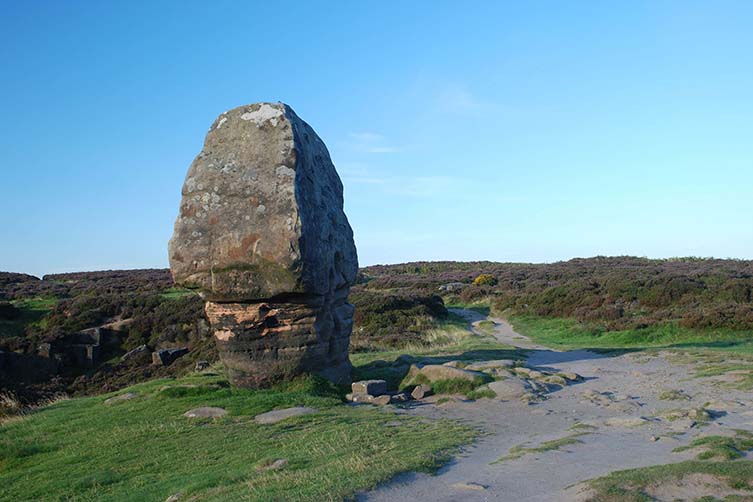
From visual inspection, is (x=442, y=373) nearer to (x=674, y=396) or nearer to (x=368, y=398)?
(x=368, y=398)

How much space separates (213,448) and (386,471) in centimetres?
411

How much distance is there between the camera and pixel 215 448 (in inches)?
444

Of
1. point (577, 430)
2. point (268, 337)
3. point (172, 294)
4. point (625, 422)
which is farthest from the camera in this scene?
point (172, 294)

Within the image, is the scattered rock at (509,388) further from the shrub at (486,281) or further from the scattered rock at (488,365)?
the shrub at (486,281)

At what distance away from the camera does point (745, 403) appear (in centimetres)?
1277

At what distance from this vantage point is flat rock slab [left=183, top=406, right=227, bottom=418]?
1358cm

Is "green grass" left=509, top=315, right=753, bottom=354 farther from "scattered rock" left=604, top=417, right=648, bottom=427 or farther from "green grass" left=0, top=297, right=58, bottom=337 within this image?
"green grass" left=0, top=297, right=58, bottom=337

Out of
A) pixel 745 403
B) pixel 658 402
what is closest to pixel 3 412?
pixel 658 402

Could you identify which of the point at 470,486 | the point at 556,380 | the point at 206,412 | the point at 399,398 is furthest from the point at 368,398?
the point at 470,486

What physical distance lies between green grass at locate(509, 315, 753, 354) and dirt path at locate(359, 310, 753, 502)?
658 centimetres

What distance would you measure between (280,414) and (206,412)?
1.72 metres

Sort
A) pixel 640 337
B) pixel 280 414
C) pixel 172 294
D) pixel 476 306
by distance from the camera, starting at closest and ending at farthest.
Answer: pixel 280 414
pixel 640 337
pixel 172 294
pixel 476 306

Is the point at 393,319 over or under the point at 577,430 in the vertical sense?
over

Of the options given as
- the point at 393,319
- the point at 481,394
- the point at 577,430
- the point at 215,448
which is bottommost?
the point at 215,448
